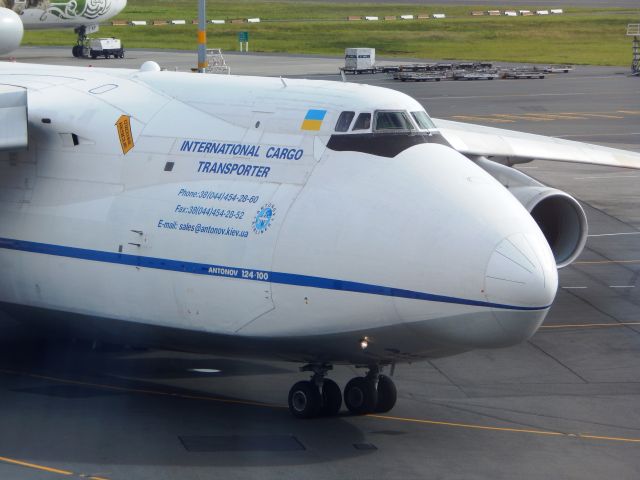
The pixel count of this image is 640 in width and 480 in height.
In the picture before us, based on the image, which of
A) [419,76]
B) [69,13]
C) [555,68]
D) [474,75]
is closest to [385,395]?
[419,76]

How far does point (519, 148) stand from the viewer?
90.1 ft

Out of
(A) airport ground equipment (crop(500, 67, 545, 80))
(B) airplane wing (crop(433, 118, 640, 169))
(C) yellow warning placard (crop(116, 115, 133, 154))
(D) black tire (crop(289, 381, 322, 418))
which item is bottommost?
(D) black tire (crop(289, 381, 322, 418))

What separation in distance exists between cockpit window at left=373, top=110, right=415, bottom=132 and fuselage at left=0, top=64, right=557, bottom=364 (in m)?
0.03

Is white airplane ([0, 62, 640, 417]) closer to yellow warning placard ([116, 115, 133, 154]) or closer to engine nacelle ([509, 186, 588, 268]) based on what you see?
yellow warning placard ([116, 115, 133, 154])

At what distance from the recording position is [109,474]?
17.1 m

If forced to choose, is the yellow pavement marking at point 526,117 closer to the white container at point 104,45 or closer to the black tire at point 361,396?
the white container at point 104,45

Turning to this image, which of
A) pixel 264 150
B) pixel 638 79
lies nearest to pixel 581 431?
pixel 264 150

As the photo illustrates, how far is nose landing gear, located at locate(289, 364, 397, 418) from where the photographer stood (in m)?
19.2

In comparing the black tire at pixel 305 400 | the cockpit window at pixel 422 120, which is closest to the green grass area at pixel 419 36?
the cockpit window at pixel 422 120

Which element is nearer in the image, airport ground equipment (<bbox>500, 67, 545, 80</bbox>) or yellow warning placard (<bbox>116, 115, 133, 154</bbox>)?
yellow warning placard (<bbox>116, 115, 133, 154</bbox>)

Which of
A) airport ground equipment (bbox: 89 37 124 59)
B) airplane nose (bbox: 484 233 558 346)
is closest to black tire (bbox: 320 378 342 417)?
airplane nose (bbox: 484 233 558 346)

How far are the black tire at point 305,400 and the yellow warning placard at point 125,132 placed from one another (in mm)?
4704

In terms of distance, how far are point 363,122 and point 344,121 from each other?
0.28 meters

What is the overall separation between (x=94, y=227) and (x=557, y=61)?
71362 millimetres
